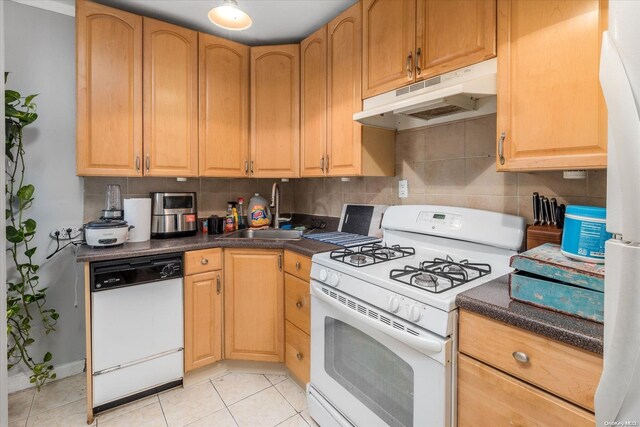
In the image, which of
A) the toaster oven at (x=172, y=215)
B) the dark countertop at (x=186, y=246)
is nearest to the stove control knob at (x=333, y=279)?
the dark countertop at (x=186, y=246)

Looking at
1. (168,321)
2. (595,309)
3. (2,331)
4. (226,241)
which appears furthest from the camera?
(226,241)

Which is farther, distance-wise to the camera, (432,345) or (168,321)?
(168,321)

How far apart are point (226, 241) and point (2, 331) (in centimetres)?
111

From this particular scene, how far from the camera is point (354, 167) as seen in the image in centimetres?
190

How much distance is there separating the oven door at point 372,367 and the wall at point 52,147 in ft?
5.56

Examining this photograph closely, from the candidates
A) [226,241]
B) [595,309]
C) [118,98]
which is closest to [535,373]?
[595,309]

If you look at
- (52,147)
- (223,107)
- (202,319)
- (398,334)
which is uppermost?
(223,107)

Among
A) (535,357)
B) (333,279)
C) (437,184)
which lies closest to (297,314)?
(333,279)

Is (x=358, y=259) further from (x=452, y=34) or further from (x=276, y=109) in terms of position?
(x=276, y=109)

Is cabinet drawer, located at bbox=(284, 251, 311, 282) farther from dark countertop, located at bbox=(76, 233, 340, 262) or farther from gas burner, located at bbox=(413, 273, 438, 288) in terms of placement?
gas burner, located at bbox=(413, 273, 438, 288)

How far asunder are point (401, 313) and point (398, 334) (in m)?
0.08

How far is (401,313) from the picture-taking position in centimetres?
112

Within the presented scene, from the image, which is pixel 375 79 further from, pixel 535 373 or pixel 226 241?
pixel 535 373

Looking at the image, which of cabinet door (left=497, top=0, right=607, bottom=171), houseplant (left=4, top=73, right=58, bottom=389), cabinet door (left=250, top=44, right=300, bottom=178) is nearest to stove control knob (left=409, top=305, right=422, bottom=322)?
cabinet door (left=497, top=0, right=607, bottom=171)
